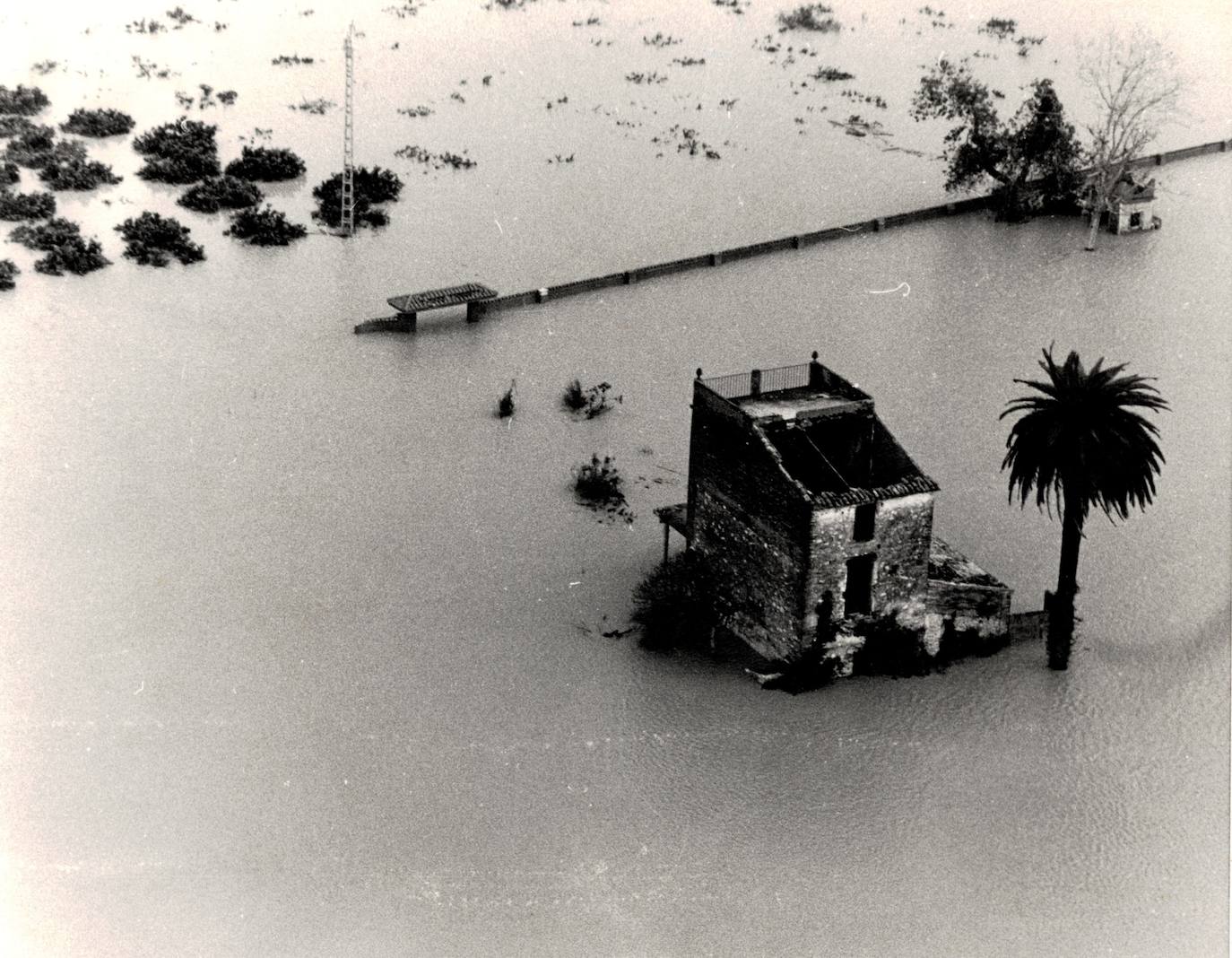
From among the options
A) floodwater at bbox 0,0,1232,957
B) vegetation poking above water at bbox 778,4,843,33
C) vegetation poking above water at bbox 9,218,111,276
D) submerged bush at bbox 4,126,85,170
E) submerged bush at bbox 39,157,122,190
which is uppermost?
vegetation poking above water at bbox 778,4,843,33

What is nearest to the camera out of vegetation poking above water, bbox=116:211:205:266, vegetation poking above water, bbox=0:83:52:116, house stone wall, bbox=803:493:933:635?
house stone wall, bbox=803:493:933:635

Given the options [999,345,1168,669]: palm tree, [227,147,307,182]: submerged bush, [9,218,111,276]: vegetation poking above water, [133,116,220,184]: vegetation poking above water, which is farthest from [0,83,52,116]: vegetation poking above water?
[999,345,1168,669]: palm tree

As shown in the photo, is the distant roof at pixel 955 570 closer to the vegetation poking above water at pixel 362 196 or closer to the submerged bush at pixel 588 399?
the submerged bush at pixel 588 399

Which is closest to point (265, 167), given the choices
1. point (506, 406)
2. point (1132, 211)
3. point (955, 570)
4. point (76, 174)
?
point (76, 174)

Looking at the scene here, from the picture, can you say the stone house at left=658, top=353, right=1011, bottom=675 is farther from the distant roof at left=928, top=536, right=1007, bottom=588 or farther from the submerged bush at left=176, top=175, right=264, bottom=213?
the submerged bush at left=176, top=175, right=264, bottom=213

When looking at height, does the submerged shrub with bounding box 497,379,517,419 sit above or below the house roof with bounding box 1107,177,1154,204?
→ below

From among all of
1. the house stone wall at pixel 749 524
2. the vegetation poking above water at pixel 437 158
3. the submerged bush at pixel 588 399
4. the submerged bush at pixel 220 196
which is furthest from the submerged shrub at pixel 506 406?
the vegetation poking above water at pixel 437 158

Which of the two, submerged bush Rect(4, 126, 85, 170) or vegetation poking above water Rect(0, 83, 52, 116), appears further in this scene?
vegetation poking above water Rect(0, 83, 52, 116)

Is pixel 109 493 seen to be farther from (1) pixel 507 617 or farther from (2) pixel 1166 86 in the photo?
(2) pixel 1166 86

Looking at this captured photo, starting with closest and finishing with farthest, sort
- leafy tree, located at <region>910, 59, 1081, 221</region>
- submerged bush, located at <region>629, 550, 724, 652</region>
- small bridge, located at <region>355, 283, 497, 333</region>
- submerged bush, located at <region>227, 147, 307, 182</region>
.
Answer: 1. submerged bush, located at <region>629, 550, 724, 652</region>
2. small bridge, located at <region>355, 283, 497, 333</region>
3. leafy tree, located at <region>910, 59, 1081, 221</region>
4. submerged bush, located at <region>227, 147, 307, 182</region>
